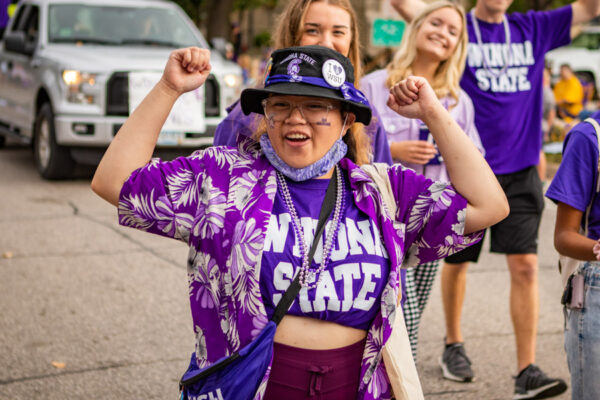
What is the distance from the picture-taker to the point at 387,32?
47.0 feet

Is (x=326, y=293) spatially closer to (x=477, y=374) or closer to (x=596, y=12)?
(x=477, y=374)

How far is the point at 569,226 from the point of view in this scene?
309 centimetres

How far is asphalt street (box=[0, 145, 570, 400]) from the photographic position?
455 centimetres

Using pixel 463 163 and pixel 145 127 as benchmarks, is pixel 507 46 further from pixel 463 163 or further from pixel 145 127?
pixel 145 127

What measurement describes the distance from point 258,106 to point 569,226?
1.26 metres

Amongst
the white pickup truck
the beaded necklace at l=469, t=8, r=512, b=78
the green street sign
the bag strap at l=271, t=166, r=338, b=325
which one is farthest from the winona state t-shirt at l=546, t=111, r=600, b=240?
the green street sign

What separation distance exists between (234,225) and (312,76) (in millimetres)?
474

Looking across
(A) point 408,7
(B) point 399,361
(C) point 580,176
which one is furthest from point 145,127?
(A) point 408,7

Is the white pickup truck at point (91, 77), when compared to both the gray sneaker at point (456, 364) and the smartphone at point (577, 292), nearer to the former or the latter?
the gray sneaker at point (456, 364)

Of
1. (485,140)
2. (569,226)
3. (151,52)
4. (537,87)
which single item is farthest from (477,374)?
(151,52)

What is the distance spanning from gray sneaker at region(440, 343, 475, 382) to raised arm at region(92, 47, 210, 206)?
2.87 meters

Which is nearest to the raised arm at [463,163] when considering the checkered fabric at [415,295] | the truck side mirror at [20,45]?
the checkered fabric at [415,295]

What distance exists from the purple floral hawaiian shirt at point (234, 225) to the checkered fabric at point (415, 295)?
1597 millimetres

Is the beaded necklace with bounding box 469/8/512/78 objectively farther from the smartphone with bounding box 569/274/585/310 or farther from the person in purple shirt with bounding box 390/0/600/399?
the smartphone with bounding box 569/274/585/310
